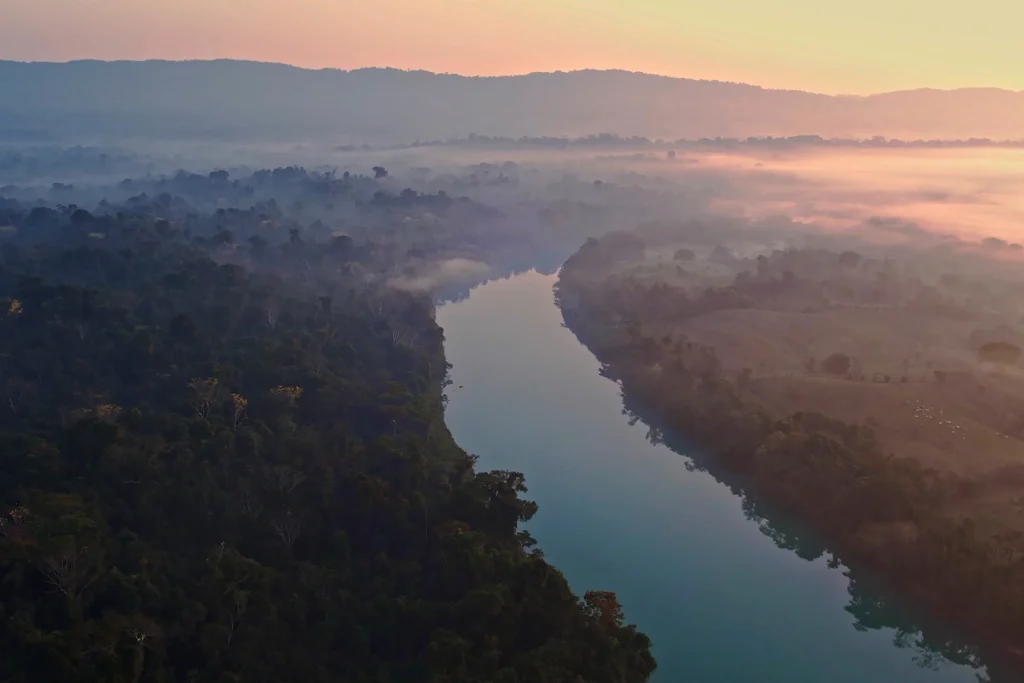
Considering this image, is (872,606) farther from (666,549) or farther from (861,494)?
(666,549)

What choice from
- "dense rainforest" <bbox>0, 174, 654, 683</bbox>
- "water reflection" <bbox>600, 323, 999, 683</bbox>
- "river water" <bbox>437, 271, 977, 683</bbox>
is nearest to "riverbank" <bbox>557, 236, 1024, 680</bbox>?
"water reflection" <bbox>600, 323, 999, 683</bbox>

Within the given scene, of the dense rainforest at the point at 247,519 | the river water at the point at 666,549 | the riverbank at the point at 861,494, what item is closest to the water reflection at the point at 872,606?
the river water at the point at 666,549

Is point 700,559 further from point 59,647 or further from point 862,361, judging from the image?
point 862,361

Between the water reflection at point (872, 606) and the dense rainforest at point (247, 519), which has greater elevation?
the dense rainforest at point (247, 519)

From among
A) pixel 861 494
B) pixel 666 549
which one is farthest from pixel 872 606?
pixel 666 549

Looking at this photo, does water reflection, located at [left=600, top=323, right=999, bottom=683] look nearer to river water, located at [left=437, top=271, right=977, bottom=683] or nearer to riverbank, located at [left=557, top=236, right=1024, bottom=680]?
river water, located at [left=437, top=271, right=977, bottom=683]

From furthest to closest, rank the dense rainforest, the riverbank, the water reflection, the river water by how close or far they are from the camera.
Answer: the riverbank → the water reflection → the river water → the dense rainforest

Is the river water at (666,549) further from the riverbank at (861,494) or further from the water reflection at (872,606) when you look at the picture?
the riverbank at (861,494)
